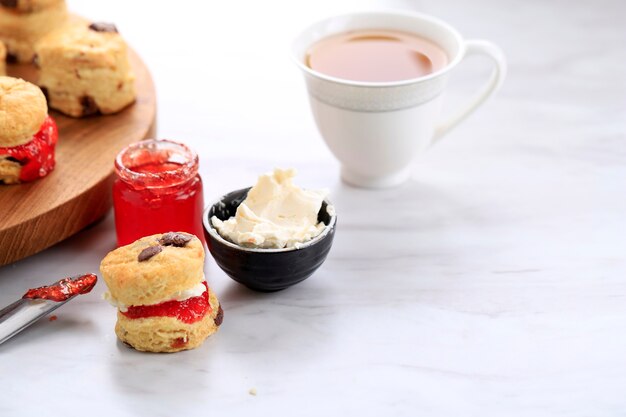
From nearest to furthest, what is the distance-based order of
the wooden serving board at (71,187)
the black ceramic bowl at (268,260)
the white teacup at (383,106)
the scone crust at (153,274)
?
the scone crust at (153,274) < the black ceramic bowl at (268,260) < the wooden serving board at (71,187) < the white teacup at (383,106)

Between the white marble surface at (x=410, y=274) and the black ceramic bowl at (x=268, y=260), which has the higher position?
the black ceramic bowl at (x=268, y=260)

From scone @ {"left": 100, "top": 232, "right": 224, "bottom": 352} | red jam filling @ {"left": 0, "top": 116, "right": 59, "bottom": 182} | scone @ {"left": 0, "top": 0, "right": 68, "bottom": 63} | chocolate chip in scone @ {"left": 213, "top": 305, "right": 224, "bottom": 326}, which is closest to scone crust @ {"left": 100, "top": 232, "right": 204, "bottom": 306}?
scone @ {"left": 100, "top": 232, "right": 224, "bottom": 352}

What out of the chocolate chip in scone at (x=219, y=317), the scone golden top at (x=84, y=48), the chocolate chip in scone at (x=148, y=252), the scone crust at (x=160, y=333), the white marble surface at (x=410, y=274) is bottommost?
the white marble surface at (x=410, y=274)

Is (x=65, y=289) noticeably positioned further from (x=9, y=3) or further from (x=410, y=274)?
(x=9, y=3)

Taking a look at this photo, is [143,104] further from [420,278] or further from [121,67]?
[420,278]

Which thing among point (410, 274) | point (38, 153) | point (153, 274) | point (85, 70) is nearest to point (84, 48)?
point (85, 70)

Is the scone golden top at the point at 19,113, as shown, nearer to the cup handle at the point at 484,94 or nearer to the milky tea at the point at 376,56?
the milky tea at the point at 376,56

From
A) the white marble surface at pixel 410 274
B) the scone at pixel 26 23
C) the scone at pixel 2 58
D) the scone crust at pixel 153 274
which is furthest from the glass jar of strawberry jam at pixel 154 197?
the scone at pixel 26 23
